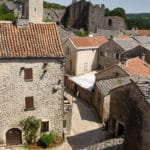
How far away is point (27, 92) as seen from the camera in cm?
2800

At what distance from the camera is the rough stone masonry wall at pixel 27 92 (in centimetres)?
2703

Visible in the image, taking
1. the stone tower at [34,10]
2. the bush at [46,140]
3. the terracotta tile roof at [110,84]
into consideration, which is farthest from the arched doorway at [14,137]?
the stone tower at [34,10]

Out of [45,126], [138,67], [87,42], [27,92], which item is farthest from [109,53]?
[27,92]

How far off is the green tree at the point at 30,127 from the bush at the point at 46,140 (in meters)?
0.69

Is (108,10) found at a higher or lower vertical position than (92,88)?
higher

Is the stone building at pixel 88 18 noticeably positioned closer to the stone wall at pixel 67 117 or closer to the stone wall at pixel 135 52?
the stone wall at pixel 135 52

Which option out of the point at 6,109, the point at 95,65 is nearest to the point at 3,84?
the point at 6,109

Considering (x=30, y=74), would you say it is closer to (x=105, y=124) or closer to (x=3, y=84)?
(x=3, y=84)

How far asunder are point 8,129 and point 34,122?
238cm

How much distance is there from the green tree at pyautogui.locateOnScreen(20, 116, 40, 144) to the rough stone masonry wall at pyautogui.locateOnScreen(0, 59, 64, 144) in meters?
0.40

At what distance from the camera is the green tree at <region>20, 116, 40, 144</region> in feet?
94.1

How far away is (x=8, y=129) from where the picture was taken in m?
28.5

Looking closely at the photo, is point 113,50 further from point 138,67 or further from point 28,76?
point 28,76

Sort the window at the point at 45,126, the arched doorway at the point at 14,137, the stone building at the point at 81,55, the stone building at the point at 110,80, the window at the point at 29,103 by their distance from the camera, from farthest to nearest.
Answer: the stone building at the point at 81,55, the stone building at the point at 110,80, the window at the point at 45,126, the arched doorway at the point at 14,137, the window at the point at 29,103
